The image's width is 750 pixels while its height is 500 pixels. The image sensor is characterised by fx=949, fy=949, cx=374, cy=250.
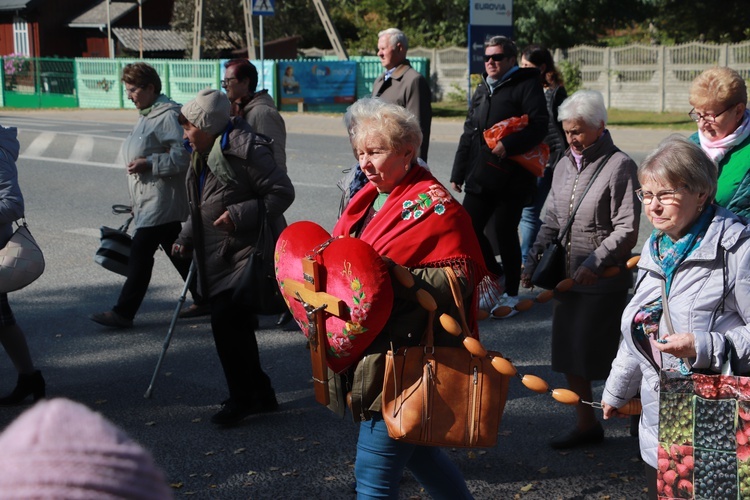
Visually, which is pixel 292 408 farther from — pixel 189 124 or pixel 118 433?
pixel 118 433

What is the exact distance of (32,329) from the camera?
697 cm

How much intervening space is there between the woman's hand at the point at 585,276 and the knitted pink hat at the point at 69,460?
139 inches

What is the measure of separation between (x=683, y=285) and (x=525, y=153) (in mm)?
4062

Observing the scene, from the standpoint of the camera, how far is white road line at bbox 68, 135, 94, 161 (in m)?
16.9

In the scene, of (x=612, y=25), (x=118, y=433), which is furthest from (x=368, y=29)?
(x=118, y=433)

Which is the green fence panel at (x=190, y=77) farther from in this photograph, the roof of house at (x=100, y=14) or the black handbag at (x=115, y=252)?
the black handbag at (x=115, y=252)

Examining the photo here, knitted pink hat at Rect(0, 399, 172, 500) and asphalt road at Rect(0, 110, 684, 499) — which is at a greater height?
knitted pink hat at Rect(0, 399, 172, 500)

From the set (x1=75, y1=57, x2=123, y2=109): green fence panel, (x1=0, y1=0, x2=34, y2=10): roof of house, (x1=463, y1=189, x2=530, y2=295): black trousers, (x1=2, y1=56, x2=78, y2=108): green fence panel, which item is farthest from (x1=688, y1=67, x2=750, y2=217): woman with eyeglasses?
(x1=0, y1=0, x2=34, y2=10): roof of house

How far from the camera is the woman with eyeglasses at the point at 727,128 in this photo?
397 centimetres

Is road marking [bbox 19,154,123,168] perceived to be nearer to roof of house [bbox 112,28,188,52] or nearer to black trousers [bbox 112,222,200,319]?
black trousers [bbox 112,222,200,319]

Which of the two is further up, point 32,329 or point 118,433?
point 118,433

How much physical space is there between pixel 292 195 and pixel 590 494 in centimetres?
217

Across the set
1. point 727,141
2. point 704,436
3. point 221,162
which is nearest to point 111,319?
point 221,162

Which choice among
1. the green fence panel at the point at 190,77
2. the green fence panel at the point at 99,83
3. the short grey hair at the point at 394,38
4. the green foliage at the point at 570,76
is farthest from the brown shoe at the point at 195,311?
the green fence panel at the point at 99,83
